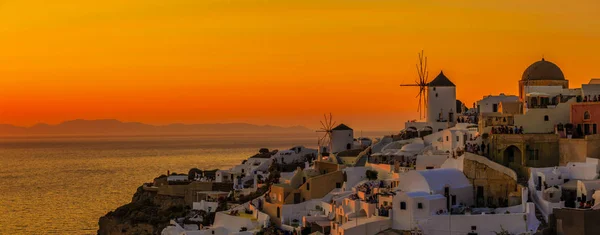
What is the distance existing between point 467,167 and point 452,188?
1990mm

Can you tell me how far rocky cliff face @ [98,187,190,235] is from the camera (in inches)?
2061

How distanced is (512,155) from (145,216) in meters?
25.9

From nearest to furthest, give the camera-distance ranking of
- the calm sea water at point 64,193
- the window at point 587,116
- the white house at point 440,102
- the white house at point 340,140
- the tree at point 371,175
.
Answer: the window at point 587,116, the tree at point 371,175, the white house at point 440,102, the white house at point 340,140, the calm sea water at point 64,193

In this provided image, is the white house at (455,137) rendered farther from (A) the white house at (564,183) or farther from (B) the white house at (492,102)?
(A) the white house at (564,183)

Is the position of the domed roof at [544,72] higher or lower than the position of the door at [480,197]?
higher

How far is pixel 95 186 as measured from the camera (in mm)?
96875

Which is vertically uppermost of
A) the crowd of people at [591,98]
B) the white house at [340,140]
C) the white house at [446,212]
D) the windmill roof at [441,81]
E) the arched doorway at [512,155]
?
the windmill roof at [441,81]

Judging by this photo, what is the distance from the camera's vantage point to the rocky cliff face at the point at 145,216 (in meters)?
52.3

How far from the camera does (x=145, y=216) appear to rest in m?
54.3

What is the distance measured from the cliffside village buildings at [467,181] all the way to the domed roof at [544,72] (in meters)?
0.05

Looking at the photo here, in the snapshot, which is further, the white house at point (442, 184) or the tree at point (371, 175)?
the tree at point (371, 175)

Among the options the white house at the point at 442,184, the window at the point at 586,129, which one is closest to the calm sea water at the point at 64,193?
the white house at the point at 442,184

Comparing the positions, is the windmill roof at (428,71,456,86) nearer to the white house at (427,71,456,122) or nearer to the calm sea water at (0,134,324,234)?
the white house at (427,71,456,122)

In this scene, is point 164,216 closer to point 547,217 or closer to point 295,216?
point 295,216
